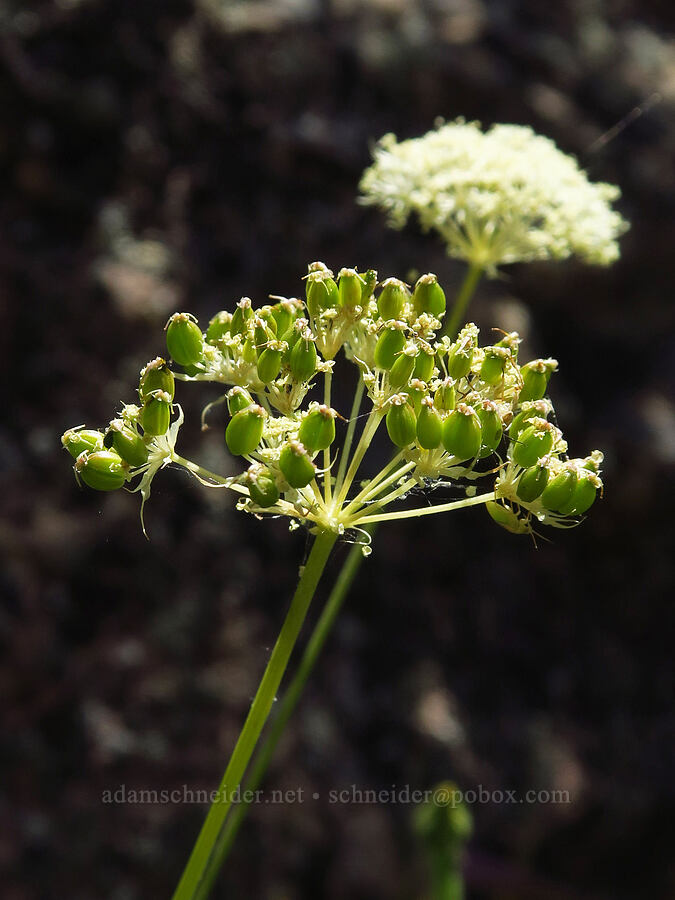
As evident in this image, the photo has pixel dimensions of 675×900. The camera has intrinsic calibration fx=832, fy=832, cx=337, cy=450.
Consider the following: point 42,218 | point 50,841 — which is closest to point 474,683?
point 50,841

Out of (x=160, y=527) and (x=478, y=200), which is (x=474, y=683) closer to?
(x=160, y=527)

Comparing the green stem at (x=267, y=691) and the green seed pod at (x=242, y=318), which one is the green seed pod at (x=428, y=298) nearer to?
the green seed pod at (x=242, y=318)

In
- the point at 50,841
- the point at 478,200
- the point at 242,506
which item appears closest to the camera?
the point at 242,506

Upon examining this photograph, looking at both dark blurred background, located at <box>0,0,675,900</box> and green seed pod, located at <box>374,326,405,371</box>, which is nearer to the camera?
green seed pod, located at <box>374,326,405,371</box>

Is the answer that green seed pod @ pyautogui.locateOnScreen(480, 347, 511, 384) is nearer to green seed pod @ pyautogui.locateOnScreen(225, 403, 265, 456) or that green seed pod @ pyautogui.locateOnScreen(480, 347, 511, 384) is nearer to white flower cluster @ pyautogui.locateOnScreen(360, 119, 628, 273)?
green seed pod @ pyautogui.locateOnScreen(225, 403, 265, 456)

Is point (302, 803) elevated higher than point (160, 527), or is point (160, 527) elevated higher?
point (160, 527)

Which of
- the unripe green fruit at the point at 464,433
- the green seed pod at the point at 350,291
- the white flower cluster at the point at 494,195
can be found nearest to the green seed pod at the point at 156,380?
the green seed pod at the point at 350,291

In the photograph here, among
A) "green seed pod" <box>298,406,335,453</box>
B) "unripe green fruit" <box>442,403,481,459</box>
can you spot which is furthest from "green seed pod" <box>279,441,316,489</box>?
"unripe green fruit" <box>442,403,481,459</box>
